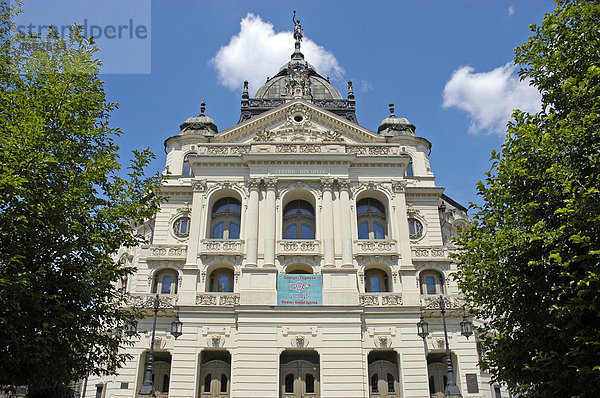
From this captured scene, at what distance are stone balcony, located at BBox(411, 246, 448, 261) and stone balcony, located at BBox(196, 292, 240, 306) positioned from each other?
44.3 ft

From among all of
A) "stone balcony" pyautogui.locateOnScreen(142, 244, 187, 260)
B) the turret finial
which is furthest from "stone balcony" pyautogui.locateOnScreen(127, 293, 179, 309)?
the turret finial

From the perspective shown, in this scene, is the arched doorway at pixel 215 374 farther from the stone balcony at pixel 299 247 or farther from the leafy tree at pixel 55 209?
the leafy tree at pixel 55 209

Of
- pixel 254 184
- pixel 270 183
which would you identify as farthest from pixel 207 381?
pixel 270 183

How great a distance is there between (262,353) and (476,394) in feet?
46.6

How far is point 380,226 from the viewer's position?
37.0 metres

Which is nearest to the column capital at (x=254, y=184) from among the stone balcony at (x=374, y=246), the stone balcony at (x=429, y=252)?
the stone balcony at (x=374, y=246)

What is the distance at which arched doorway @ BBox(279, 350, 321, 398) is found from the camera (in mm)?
30406

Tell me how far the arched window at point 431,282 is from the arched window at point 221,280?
555 inches

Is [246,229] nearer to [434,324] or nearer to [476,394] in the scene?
[434,324]

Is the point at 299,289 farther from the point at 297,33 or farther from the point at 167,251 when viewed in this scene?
the point at 297,33

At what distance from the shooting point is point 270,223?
113ft

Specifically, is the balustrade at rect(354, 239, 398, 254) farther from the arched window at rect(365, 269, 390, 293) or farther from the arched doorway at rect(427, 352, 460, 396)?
the arched doorway at rect(427, 352, 460, 396)

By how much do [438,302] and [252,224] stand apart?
46.5 ft

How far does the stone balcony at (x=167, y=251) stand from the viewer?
35312 millimetres
